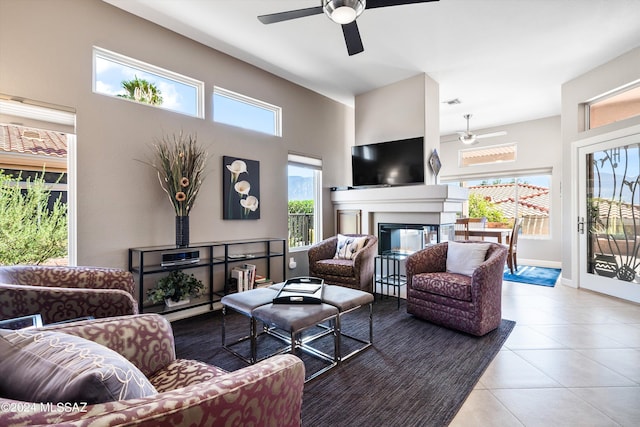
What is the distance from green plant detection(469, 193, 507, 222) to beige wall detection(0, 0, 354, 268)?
16.6 feet

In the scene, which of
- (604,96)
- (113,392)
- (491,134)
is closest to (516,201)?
(491,134)

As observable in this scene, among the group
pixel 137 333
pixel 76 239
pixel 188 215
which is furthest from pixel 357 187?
pixel 137 333

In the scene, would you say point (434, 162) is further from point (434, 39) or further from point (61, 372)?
point (61, 372)

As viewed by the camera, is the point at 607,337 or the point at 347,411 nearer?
the point at 347,411

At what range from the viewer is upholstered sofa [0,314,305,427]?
57 cm

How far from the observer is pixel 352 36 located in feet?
8.09

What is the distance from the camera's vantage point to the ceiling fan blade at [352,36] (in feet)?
7.77

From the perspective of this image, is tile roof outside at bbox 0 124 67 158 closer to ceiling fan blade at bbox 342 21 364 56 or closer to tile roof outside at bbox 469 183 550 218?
ceiling fan blade at bbox 342 21 364 56

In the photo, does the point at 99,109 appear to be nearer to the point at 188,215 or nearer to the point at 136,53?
the point at 136,53

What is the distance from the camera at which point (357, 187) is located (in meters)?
4.87

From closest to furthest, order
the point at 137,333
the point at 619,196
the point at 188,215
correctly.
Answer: the point at 137,333, the point at 188,215, the point at 619,196

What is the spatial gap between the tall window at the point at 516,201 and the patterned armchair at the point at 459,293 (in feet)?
13.5

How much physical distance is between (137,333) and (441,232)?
3598 mm

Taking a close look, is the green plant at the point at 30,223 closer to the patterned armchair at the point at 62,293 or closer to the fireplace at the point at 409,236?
the patterned armchair at the point at 62,293
